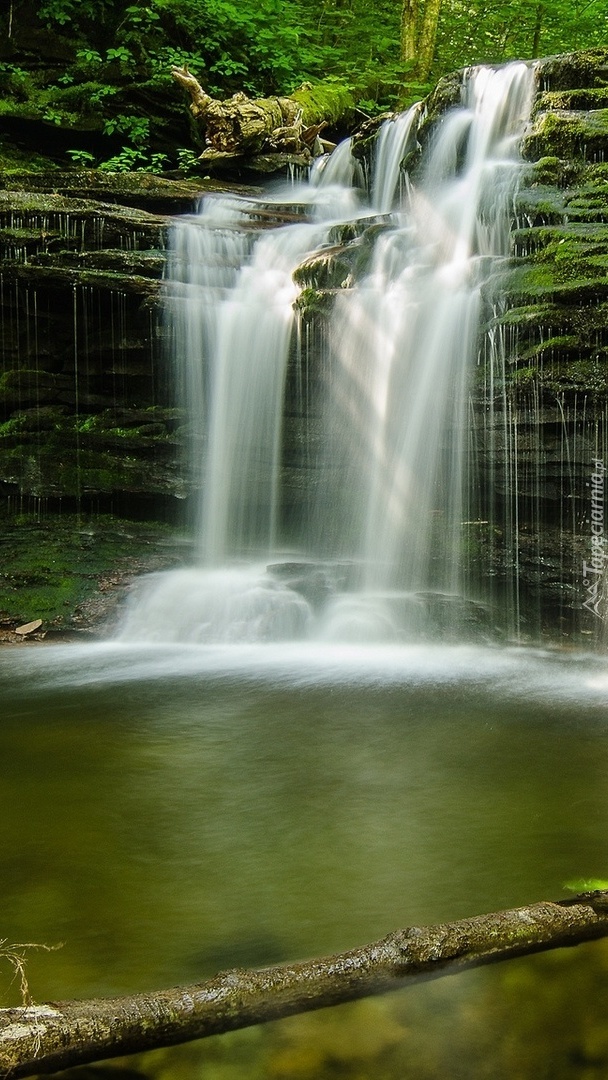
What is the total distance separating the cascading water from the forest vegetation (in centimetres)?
490

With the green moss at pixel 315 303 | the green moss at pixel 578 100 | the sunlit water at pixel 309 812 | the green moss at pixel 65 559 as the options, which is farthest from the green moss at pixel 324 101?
the sunlit water at pixel 309 812

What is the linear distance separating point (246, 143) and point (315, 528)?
8.09 m

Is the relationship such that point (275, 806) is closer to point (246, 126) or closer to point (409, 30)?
point (246, 126)

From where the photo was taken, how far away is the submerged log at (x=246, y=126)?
47.6ft

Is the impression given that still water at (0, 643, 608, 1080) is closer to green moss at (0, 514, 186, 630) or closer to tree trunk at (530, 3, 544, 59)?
green moss at (0, 514, 186, 630)

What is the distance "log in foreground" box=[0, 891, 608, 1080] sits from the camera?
179 centimetres

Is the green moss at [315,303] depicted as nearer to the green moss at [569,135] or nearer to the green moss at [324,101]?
the green moss at [569,135]

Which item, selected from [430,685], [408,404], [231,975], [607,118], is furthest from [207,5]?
[231,975]

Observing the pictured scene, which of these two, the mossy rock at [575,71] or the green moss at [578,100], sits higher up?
the mossy rock at [575,71]

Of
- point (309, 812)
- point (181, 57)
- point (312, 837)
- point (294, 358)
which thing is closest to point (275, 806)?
point (309, 812)

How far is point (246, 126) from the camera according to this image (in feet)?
47.9

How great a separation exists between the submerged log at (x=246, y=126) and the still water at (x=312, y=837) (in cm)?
1081

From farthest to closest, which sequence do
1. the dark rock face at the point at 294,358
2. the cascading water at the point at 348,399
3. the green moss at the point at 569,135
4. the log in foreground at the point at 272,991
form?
the green moss at the point at 569,135
the cascading water at the point at 348,399
the dark rock face at the point at 294,358
the log in foreground at the point at 272,991

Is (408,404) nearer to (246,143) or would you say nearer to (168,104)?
(246,143)
